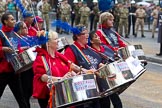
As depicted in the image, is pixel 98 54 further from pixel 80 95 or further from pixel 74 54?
pixel 80 95

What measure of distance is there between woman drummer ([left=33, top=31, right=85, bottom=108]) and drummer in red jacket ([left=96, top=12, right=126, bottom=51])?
5.45 feet

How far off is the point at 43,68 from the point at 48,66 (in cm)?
6

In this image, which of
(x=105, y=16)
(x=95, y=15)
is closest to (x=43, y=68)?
(x=105, y=16)

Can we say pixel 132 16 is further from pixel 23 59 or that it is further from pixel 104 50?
pixel 23 59

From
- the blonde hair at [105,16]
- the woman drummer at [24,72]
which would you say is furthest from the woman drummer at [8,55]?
the blonde hair at [105,16]

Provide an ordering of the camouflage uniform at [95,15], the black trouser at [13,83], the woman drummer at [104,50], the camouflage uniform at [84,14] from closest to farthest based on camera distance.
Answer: the woman drummer at [104,50]
the black trouser at [13,83]
the camouflage uniform at [84,14]
the camouflage uniform at [95,15]

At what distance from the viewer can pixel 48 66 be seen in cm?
505

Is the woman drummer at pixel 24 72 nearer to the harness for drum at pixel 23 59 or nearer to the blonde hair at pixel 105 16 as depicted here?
the harness for drum at pixel 23 59

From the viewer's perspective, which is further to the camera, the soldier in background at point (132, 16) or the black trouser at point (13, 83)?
the soldier in background at point (132, 16)

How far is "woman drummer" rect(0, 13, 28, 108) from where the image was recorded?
259 inches

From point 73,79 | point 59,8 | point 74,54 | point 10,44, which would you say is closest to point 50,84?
point 73,79

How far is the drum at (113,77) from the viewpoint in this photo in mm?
5023

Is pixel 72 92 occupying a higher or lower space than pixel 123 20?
higher

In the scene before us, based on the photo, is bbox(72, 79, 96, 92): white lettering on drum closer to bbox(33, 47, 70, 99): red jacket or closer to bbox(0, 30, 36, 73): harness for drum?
bbox(33, 47, 70, 99): red jacket
